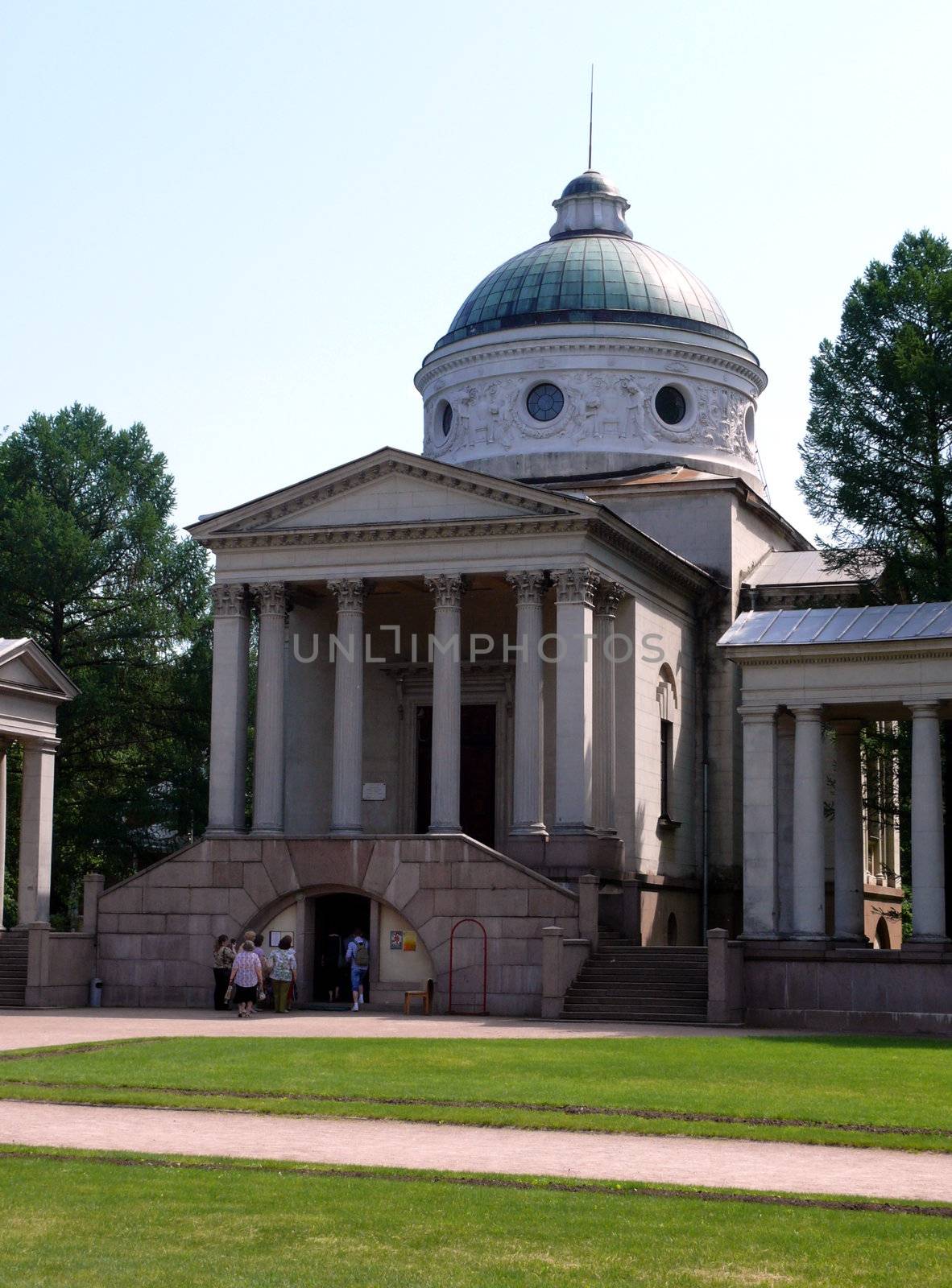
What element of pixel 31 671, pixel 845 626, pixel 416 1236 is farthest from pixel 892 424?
pixel 416 1236

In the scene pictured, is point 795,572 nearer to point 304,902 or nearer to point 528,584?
point 528,584

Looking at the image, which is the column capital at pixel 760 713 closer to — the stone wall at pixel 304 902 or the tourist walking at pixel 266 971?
the stone wall at pixel 304 902

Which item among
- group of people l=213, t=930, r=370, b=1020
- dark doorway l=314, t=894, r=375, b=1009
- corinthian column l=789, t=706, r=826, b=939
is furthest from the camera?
dark doorway l=314, t=894, r=375, b=1009

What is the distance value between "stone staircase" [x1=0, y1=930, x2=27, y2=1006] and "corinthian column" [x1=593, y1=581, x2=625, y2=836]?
15.7 meters

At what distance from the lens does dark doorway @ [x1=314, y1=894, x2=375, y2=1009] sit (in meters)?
48.8

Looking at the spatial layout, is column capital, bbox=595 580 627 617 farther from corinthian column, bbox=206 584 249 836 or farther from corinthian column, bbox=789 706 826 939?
corinthian column, bbox=206 584 249 836

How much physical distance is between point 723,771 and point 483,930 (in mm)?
14651

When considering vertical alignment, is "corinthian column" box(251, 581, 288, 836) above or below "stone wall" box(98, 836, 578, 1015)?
above

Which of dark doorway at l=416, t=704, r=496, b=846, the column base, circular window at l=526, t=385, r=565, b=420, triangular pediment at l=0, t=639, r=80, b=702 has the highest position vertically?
circular window at l=526, t=385, r=565, b=420

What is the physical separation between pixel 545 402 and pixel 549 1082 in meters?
40.1

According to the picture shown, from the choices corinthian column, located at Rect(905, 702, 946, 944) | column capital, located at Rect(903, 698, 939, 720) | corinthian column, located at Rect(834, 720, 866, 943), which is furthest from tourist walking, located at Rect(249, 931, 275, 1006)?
column capital, located at Rect(903, 698, 939, 720)

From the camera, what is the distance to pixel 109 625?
70.8m

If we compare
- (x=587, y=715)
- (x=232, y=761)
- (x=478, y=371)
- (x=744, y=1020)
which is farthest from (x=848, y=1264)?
(x=478, y=371)

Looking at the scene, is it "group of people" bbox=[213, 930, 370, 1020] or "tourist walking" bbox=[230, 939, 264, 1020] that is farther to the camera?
"group of people" bbox=[213, 930, 370, 1020]
